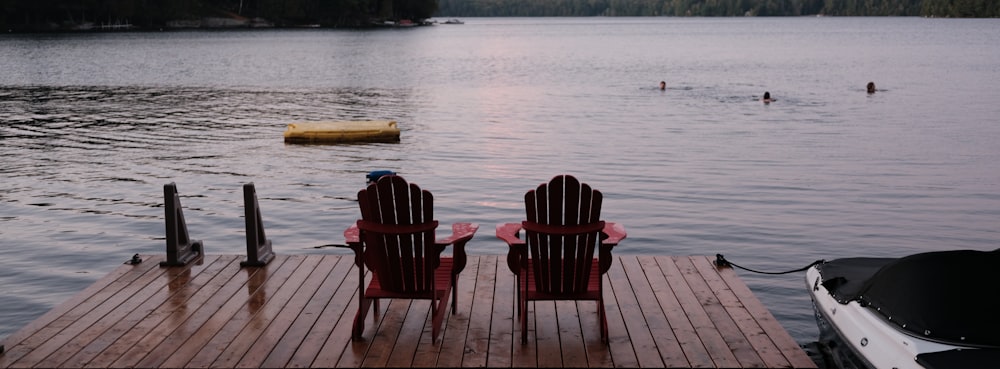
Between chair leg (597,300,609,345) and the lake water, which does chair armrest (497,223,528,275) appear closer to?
chair leg (597,300,609,345)

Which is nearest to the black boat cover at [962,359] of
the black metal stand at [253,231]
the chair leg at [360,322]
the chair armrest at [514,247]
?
the chair armrest at [514,247]

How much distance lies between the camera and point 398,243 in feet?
22.7

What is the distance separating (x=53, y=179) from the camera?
20.2 metres

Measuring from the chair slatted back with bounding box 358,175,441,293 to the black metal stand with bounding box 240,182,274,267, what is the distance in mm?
2360

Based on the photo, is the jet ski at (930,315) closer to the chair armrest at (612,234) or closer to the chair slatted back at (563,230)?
the chair armrest at (612,234)

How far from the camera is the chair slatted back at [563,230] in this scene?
684 cm

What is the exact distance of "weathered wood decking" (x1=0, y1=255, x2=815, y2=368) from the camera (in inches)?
259

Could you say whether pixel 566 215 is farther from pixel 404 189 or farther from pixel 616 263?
Result: pixel 616 263

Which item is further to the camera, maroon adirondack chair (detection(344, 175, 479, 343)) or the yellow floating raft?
the yellow floating raft

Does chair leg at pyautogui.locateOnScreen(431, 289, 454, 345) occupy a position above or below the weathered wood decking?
above

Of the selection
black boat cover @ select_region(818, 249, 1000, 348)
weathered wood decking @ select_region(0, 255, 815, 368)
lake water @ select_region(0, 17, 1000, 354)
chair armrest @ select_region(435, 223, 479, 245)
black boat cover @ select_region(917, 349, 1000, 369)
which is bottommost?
lake water @ select_region(0, 17, 1000, 354)

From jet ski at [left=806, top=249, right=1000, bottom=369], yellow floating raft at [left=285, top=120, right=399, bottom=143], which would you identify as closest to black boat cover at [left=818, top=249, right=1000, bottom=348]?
jet ski at [left=806, top=249, right=1000, bottom=369]

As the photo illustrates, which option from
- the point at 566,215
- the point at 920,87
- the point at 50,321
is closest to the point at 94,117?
the point at 50,321

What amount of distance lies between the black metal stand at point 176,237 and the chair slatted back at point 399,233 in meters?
2.74
